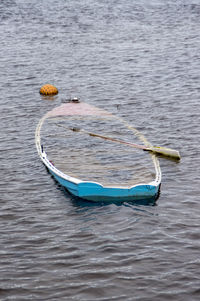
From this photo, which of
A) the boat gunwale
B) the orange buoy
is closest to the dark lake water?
the orange buoy

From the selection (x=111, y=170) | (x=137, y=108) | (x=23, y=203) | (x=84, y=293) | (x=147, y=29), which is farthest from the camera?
(x=147, y=29)

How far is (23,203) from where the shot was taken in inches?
1053

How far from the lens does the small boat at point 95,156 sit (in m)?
25.6

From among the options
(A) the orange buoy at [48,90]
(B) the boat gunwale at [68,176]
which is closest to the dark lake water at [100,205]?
(A) the orange buoy at [48,90]

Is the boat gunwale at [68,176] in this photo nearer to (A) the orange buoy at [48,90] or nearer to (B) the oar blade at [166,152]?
(B) the oar blade at [166,152]

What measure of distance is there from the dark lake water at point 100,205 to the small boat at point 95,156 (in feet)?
2.68

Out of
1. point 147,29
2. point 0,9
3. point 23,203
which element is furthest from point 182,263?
point 0,9

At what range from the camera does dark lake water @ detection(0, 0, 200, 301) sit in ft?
64.6

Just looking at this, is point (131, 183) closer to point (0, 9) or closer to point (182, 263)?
point (182, 263)

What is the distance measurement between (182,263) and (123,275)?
2.71m

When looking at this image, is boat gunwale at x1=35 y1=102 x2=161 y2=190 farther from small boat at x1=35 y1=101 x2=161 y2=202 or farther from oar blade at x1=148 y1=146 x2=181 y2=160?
oar blade at x1=148 y1=146 x2=181 y2=160

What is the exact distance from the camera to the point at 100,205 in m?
25.7

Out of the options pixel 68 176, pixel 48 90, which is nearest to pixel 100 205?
pixel 68 176

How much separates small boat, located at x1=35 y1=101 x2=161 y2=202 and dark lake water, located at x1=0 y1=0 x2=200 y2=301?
2.68 ft
